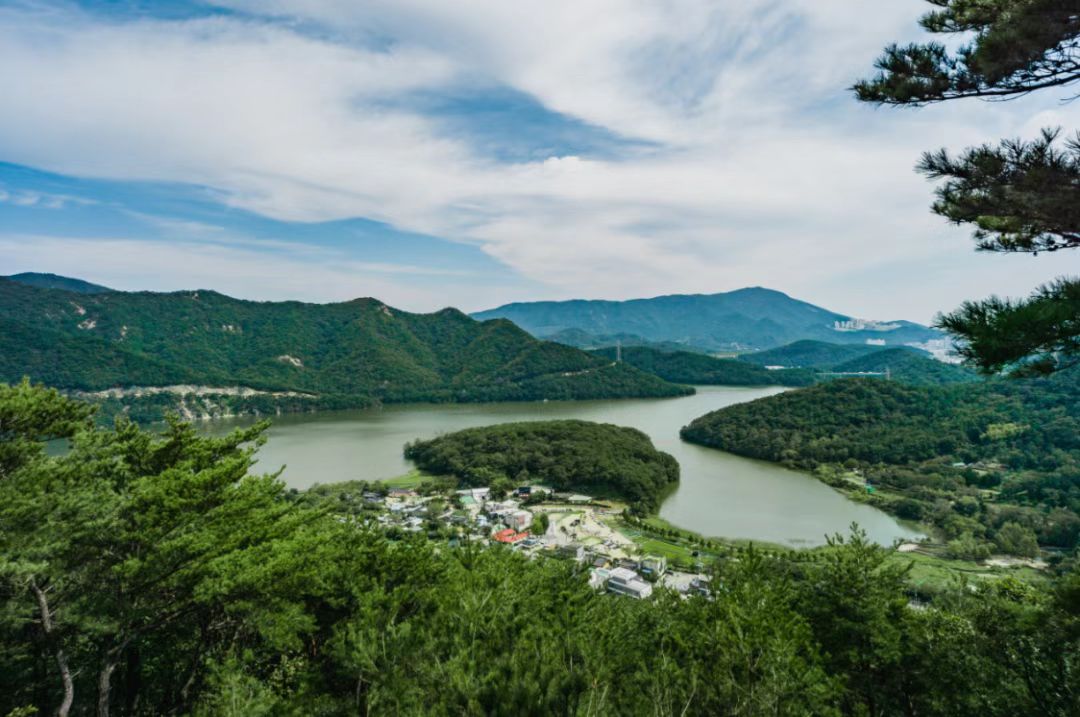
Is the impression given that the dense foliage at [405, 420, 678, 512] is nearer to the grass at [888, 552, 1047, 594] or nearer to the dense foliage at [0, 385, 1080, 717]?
the grass at [888, 552, 1047, 594]

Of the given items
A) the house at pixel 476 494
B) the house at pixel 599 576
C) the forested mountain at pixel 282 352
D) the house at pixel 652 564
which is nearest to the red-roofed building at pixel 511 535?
the house at pixel 599 576

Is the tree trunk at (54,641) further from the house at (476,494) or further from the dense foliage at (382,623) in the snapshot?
the house at (476,494)

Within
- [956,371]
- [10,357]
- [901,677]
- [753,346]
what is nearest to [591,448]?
[901,677]

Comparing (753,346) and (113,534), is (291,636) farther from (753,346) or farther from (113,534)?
(753,346)

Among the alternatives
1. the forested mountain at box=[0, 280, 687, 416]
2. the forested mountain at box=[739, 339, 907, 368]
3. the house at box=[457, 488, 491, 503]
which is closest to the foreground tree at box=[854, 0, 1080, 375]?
the house at box=[457, 488, 491, 503]

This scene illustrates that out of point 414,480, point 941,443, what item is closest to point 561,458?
point 414,480

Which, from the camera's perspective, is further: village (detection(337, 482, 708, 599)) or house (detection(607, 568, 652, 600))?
village (detection(337, 482, 708, 599))
